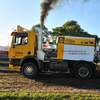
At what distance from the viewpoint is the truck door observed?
6.47 meters

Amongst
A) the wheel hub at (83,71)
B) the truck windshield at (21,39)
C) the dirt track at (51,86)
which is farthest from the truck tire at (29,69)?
the wheel hub at (83,71)

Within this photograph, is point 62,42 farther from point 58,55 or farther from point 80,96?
point 80,96

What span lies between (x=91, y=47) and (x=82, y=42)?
0.63 metres

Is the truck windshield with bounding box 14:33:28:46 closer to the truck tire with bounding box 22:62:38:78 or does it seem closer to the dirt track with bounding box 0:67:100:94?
the truck tire with bounding box 22:62:38:78

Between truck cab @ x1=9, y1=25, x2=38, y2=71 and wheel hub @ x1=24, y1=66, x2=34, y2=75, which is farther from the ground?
truck cab @ x1=9, y1=25, x2=38, y2=71

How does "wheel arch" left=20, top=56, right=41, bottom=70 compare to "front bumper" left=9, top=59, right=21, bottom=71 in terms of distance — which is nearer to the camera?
"wheel arch" left=20, top=56, right=41, bottom=70

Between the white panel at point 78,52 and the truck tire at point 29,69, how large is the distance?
6.80 feet

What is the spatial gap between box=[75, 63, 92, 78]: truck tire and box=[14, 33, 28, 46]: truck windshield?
147 inches

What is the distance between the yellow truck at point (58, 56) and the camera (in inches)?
248

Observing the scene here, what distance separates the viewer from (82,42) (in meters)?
6.27

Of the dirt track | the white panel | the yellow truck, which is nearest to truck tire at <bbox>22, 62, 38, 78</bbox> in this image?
the yellow truck

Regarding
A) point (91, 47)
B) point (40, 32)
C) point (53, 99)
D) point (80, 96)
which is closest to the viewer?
point (53, 99)

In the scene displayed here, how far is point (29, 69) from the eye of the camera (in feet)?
20.8

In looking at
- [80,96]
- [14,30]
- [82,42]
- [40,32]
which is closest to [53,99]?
[80,96]
